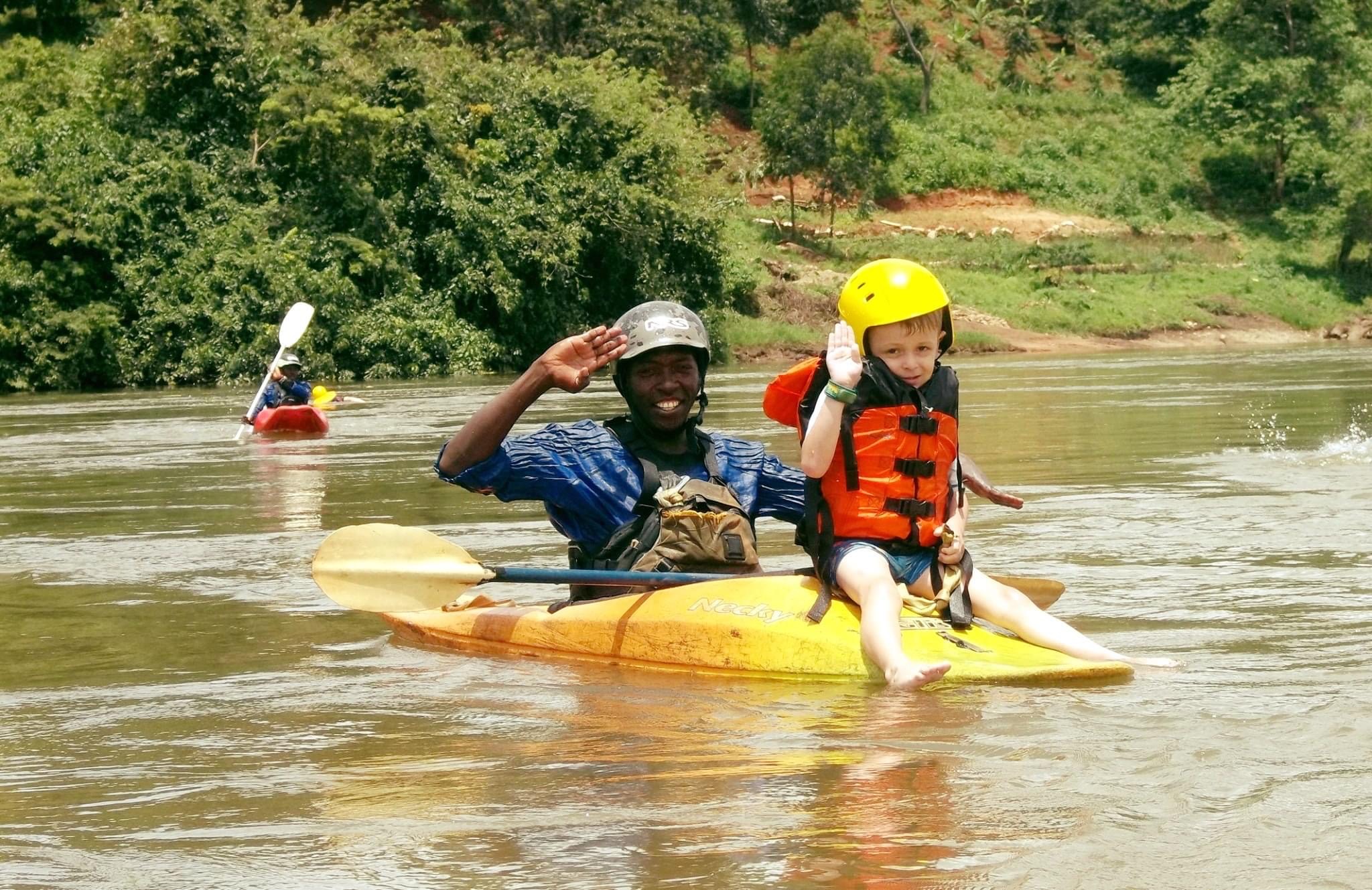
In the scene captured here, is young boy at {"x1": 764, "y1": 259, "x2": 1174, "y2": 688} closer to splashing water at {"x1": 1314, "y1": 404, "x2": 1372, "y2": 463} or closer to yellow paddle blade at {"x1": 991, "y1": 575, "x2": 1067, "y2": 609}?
yellow paddle blade at {"x1": 991, "y1": 575, "x2": 1067, "y2": 609}

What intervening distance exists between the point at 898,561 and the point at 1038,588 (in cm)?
99

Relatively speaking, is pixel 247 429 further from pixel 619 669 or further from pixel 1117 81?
pixel 1117 81

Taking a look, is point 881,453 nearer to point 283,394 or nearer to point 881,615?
point 881,615

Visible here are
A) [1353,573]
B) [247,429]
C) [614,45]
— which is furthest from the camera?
[614,45]

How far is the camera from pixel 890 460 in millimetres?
4969

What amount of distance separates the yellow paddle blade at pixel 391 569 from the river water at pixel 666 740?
0.20 meters

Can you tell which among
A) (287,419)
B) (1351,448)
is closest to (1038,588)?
(1351,448)

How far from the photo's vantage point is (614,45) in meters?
42.8

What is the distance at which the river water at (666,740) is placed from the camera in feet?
10.7

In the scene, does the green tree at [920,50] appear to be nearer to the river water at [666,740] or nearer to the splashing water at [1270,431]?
the splashing water at [1270,431]

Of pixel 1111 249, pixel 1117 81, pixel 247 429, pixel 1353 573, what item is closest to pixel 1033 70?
pixel 1117 81

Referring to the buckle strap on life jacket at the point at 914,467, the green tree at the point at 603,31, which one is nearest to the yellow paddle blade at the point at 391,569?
the buckle strap on life jacket at the point at 914,467

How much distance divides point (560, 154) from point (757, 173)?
11248 millimetres

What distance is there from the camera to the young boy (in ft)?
16.0
